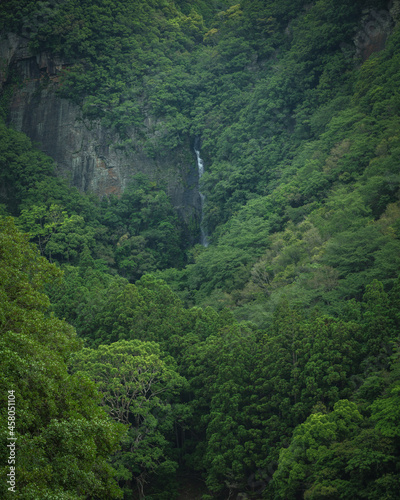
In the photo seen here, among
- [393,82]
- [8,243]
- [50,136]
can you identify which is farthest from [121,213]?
[8,243]

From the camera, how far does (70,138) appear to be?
144ft

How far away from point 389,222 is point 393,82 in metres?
10.6

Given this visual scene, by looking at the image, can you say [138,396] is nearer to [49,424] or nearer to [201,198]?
[49,424]

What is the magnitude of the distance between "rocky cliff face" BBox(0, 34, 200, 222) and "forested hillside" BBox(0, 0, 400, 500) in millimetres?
218

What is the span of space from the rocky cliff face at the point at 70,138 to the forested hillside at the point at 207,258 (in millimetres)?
218

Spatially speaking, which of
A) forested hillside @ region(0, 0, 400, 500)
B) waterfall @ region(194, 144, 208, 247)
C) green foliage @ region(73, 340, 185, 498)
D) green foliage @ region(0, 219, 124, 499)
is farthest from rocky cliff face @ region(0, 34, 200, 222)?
green foliage @ region(0, 219, 124, 499)

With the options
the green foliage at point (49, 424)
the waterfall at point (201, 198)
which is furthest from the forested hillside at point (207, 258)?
the waterfall at point (201, 198)

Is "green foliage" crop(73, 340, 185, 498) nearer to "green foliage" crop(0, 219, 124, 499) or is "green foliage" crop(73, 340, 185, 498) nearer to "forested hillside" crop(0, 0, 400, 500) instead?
"forested hillside" crop(0, 0, 400, 500)

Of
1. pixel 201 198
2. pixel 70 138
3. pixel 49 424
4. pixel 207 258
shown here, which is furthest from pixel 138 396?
pixel 70 138

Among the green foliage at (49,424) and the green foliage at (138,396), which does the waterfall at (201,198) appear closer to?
the green foliage at (138,396)

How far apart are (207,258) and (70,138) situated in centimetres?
1872

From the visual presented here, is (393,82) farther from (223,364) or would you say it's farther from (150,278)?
(223,364)

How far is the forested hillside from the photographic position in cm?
1375

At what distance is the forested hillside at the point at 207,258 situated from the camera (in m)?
13.8
